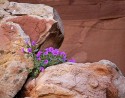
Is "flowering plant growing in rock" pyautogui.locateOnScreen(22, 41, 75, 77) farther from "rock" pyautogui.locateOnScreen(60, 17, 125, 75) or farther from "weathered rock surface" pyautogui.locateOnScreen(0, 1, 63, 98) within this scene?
"rock" pyautogui.locateOnScreen(60, 17, 125, 75)

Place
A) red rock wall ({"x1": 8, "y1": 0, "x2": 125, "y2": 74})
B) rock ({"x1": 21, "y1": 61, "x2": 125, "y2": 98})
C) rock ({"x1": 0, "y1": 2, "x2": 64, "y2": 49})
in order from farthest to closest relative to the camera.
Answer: red rock wall ({"x1": 8, "y1": 0, "x2": 125, "y2": 74}) < rock ({"x1": 0, "y1": 2, "x2": 64, "y2": 49}) < rock ({"x1": 21, "y1": 61, "x2": 125, "y2": 98})

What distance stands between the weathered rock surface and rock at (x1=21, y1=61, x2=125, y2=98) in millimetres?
155

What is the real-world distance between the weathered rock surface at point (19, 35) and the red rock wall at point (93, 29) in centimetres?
311

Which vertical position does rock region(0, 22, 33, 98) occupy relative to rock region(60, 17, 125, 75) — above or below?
above

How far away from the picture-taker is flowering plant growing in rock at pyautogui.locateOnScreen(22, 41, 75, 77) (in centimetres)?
418

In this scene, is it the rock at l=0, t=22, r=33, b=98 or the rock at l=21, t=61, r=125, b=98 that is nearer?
the rock at l=21, t=61, r=125, b=98

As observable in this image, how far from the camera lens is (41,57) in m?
4.29

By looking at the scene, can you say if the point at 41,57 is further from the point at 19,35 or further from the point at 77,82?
the point at 77,82

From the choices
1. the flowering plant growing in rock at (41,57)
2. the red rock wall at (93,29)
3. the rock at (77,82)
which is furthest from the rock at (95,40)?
the rock at (77,82)

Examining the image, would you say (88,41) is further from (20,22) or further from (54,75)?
(54,75)

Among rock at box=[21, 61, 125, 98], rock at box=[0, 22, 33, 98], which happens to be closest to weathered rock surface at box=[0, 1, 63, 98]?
rock at box=[0, 22, 33, 98]

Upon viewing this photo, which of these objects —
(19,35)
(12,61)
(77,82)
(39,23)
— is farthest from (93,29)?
(77,82)

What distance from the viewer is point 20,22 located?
179 inches

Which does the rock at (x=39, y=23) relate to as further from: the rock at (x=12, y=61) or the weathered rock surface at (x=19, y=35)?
the rock at (x=12, y=61)
